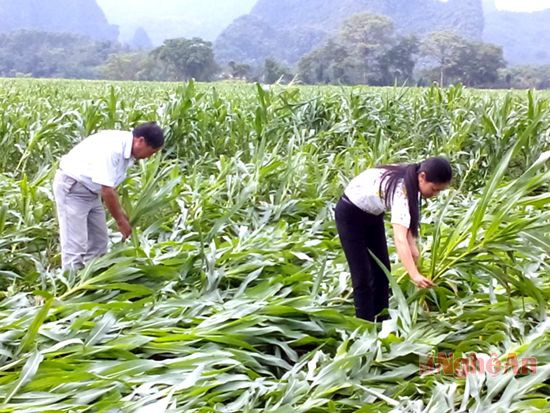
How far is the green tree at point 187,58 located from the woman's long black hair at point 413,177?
3880cm

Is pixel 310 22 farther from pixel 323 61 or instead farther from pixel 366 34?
pixel 323 61

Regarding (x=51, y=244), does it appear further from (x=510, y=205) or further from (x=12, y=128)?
(x=510, y=205)

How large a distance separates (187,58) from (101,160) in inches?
1563

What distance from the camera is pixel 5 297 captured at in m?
3.09

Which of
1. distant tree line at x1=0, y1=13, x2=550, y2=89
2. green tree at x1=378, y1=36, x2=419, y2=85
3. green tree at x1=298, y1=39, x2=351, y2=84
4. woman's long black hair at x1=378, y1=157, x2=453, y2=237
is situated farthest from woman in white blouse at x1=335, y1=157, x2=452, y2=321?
green tree at x1=298, y1=39, x2=351, y2=84

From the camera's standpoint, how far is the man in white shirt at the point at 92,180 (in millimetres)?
3172

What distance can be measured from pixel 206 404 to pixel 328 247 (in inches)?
68.8

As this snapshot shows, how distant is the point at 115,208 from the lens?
10.7 ft

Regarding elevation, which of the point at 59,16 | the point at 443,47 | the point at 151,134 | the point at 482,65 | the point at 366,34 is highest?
the point at 59,16

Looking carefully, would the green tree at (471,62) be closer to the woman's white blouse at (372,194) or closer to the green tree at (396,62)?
the green tree at (396,62)

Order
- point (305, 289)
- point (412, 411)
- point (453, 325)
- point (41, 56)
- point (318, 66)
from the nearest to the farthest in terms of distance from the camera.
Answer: point (412, 411) < point (453, 325) < point (305, 289) < point (318, 66) < point (41, 56)

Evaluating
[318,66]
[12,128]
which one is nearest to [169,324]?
[12,128]

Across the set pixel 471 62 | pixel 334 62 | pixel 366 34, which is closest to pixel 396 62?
pixel 334 62

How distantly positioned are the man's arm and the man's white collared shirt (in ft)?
0.12
